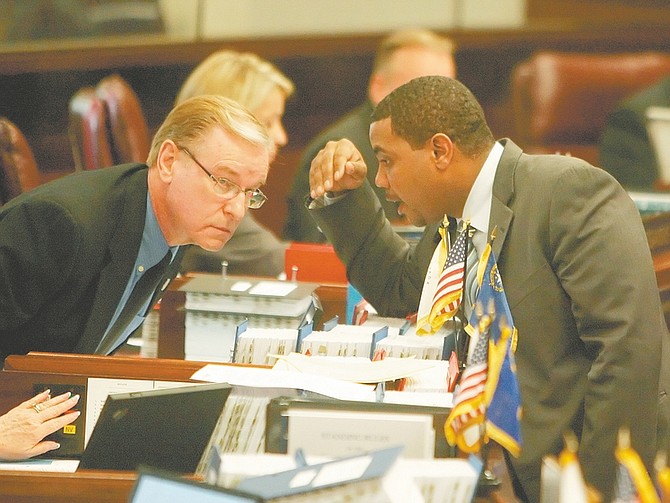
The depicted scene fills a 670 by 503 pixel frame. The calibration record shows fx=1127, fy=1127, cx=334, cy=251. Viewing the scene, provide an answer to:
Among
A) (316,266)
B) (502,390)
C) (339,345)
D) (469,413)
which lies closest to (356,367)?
(339,345)

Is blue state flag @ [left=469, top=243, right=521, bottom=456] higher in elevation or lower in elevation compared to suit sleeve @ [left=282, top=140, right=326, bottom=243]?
higher

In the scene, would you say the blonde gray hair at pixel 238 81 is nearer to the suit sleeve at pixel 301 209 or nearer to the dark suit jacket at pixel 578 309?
the suit sleeve at pixel 301 209

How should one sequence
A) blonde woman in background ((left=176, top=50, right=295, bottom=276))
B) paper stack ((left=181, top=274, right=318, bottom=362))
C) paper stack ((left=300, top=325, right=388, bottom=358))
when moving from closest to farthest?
paper stack ((left=300, top=325, right=388, bottom=358)) < paper stack ((left=181, top=274, right=318, bottom=362)) < blonde woman in background ((left=176, top=50, right=295, bottom=276))

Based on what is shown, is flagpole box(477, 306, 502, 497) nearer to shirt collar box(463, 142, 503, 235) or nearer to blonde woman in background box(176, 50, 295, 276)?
shirt collar box(463, 142, 503, 235)

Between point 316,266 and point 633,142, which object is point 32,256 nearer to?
point 316,266

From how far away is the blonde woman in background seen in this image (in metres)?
3.69

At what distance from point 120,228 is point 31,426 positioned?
21.7 inches

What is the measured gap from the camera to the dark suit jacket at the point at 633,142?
5.25 metres

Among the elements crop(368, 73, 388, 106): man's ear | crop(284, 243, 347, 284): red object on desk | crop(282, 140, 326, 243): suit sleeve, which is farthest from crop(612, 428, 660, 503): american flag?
crop(368, 73, 388, 106): man's ear

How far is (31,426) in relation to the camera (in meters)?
1.85

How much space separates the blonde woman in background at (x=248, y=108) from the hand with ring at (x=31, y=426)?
5.92 feet

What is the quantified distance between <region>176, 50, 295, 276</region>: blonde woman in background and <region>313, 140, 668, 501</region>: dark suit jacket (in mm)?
1497

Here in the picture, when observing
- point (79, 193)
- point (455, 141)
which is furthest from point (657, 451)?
point (79, 193)

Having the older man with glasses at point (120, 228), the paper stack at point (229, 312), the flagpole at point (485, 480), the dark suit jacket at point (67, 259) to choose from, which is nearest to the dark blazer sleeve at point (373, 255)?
the paper stack at point (229, 312)
